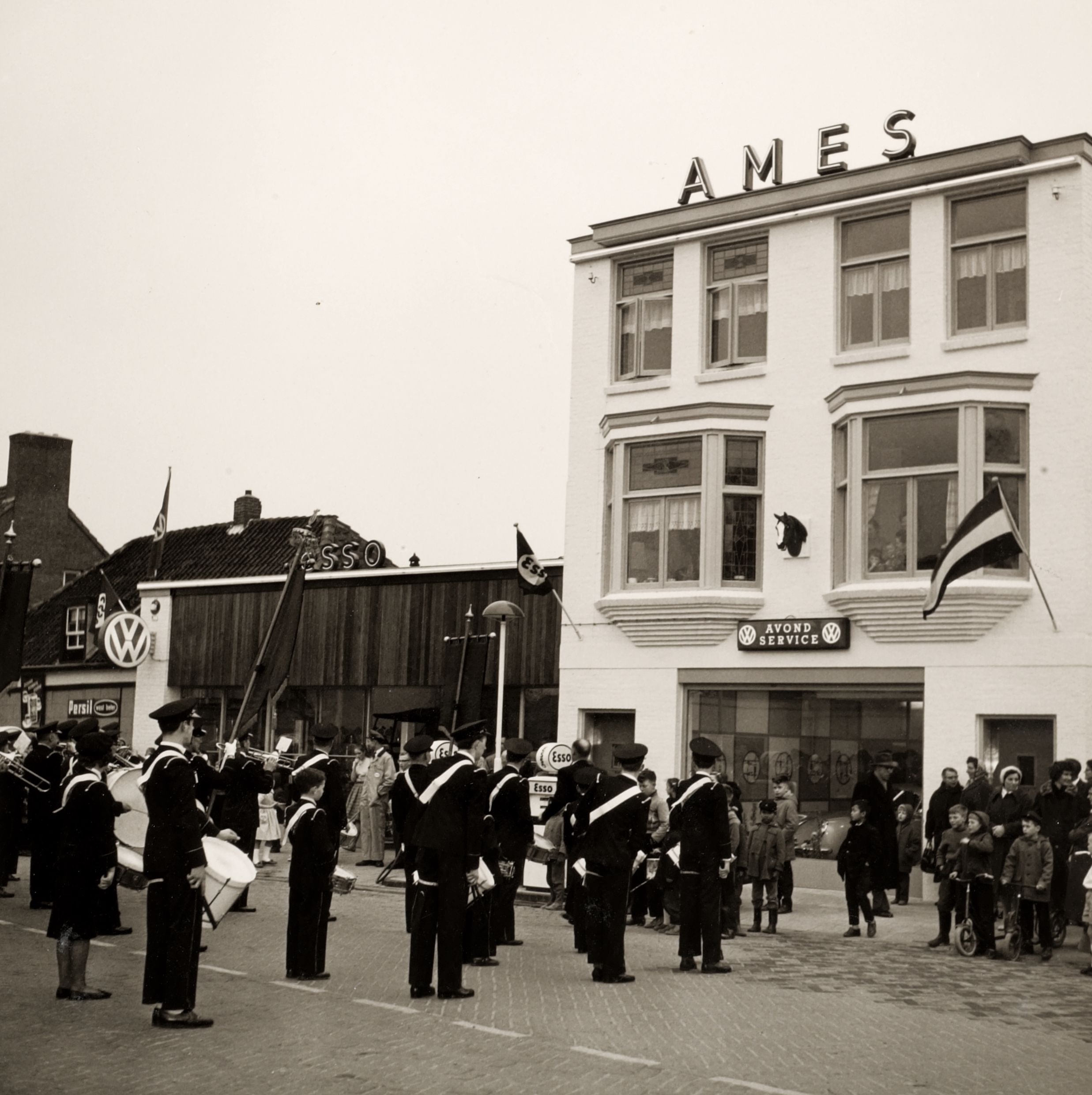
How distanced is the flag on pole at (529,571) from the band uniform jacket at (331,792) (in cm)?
1085

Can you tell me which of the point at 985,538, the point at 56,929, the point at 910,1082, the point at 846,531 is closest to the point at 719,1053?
the point at 910,1082

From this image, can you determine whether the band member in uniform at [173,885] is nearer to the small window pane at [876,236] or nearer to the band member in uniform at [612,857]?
the band member in uniform at [612,857]

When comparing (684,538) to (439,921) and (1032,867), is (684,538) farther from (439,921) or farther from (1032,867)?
(439,921)

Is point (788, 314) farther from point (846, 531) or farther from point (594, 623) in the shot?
point (594, 623)

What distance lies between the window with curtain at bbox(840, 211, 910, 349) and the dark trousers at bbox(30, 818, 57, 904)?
1268 cm

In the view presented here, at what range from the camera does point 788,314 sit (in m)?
22.9

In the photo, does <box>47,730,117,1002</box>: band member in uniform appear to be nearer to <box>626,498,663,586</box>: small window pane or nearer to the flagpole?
the flagpole

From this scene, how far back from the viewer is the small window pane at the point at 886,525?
2128 centimetres

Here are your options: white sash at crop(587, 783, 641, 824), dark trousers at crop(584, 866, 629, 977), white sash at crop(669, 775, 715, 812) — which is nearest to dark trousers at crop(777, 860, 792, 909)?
white sash at crop(669, 775, 715, 812)

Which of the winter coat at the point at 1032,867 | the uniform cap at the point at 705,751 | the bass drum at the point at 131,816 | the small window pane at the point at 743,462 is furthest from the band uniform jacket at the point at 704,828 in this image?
the small window pane at the point at 743,462

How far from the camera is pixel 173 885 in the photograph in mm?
10141

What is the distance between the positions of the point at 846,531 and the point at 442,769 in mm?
11172

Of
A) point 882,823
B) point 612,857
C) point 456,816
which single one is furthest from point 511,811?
point 882,823

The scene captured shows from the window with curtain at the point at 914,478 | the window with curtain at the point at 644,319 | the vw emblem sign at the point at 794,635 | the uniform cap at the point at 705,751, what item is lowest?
the uniform cap at the point at 705,751
